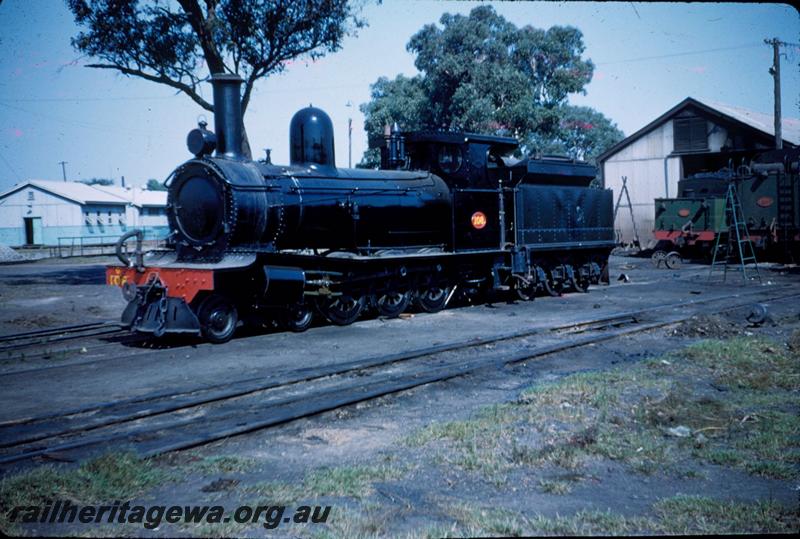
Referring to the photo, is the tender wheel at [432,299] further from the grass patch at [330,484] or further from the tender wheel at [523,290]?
the grass patch at [330,484]

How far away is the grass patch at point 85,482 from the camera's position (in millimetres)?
4465

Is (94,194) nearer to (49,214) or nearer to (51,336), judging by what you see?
(49,214)

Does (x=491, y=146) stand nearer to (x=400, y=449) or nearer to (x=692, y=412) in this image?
(x=692, y=412)

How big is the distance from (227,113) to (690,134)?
28395mm

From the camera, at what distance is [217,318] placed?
36.2ft

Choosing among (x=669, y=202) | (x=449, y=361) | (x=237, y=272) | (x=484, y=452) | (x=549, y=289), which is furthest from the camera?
(x=669, y=202)

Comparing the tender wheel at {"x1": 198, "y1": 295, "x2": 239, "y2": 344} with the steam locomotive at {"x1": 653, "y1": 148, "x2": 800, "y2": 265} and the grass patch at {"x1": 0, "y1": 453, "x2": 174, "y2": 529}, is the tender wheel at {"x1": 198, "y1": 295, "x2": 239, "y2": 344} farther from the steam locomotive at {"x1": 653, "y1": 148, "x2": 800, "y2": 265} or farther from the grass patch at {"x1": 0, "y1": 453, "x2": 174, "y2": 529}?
the steam locomotive at {"x1": 653, "y1": 148, "x2": 800, "y2": 265}

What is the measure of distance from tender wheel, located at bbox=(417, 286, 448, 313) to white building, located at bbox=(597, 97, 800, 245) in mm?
23036

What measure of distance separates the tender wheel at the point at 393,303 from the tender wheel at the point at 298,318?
5.64ft

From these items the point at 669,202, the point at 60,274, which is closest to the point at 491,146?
the point at 669,202

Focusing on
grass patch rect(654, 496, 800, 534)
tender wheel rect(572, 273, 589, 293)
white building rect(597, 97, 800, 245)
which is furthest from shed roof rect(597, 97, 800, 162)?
grass patch rect(654, 496, 800, 534)

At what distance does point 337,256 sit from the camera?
12.1 m

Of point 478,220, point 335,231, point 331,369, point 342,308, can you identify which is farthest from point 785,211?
point 331,369

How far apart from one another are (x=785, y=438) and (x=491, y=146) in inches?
407
